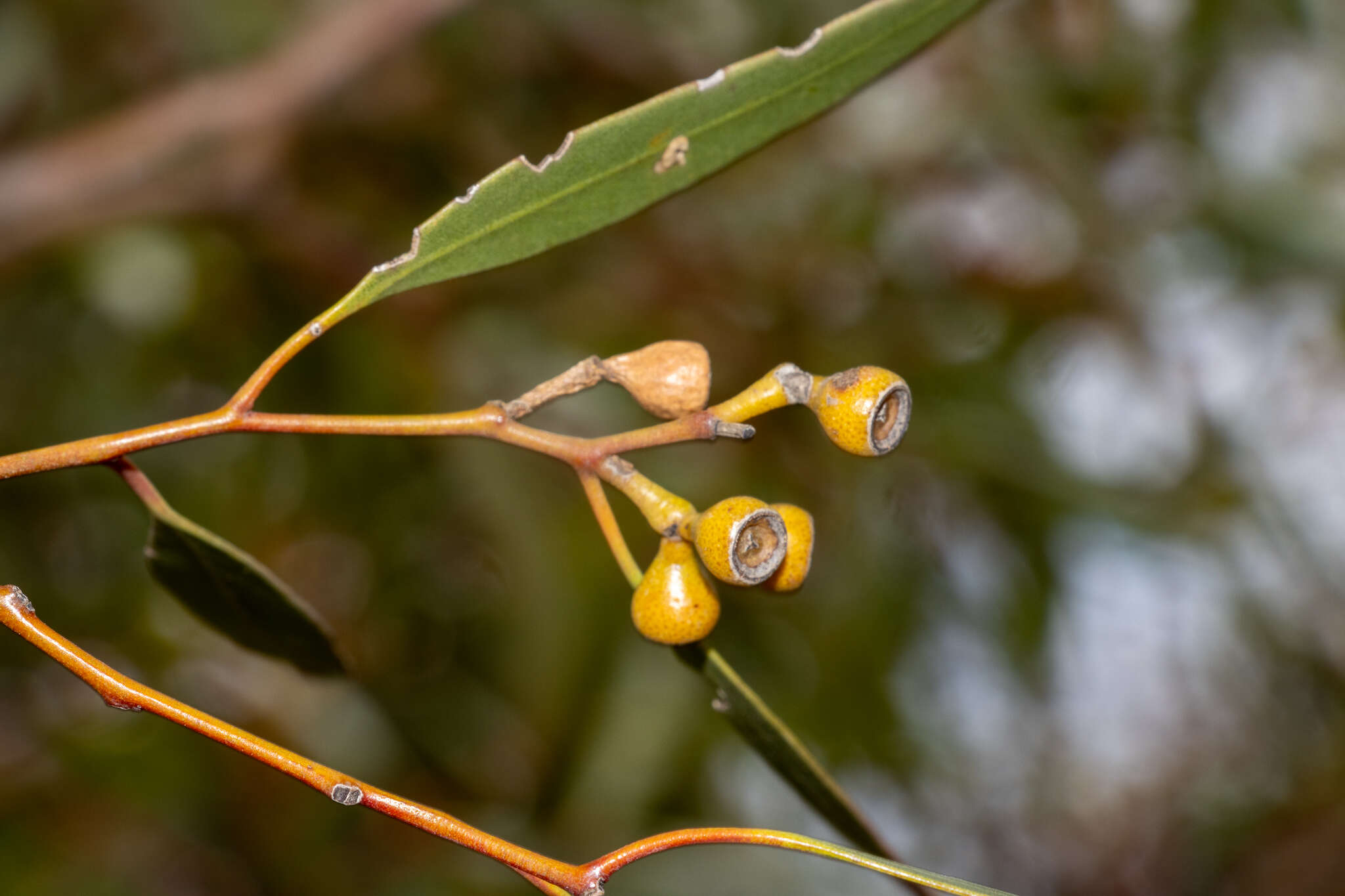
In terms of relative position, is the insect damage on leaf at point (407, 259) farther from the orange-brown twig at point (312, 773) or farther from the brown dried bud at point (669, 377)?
the orange-brown twig at point (312, 773)

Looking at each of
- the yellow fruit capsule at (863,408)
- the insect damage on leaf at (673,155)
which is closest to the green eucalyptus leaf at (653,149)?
the insect damage on leaf at (673,155)

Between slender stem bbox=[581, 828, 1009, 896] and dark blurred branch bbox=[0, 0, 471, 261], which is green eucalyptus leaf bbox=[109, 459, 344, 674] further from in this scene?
dark blurred branch bbox=[0, 0, 471, 261]

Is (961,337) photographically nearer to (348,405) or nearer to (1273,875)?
(348,405)

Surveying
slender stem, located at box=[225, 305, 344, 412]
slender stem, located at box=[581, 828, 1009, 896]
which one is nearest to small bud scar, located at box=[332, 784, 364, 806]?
slender stem, located at box=[581, 828, 1009, 896]

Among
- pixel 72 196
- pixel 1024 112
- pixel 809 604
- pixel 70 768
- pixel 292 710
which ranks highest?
pixel 1024 112

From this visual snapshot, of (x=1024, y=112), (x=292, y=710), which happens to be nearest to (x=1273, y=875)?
(x=1024, y=112)
